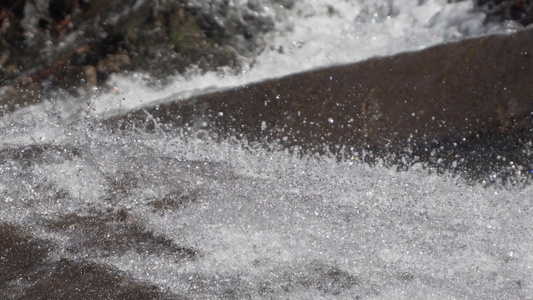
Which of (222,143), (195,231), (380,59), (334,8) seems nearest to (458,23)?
(380,59)

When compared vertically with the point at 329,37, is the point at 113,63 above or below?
below

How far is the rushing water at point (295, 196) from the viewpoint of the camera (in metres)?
1.96

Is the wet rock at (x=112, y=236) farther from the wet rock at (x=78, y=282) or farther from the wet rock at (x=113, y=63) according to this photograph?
the wet rock at (x=113, y=63)

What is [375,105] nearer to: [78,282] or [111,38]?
[111,38]

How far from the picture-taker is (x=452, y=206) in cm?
196

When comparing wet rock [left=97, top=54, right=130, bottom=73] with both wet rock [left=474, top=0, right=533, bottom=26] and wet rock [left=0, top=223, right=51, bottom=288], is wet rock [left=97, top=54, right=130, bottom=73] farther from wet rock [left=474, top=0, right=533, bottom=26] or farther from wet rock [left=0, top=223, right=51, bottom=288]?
wet rock [left=474, top=0, right=533, bottom=26]

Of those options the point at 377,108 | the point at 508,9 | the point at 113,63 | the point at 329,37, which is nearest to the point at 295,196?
the point at 377,108

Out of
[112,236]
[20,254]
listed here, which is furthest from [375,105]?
[20,254]

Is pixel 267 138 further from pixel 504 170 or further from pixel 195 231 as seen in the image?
pixel 504 170

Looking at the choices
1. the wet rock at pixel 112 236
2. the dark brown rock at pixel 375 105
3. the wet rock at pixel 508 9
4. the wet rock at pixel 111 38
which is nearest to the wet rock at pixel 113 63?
the wet rock at pixel 111 38

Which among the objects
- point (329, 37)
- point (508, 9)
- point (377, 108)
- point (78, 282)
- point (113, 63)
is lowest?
point (78, 282)

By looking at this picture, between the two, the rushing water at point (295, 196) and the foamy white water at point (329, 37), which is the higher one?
the foamy white water at point (329, 37)

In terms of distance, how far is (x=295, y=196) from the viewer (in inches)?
77.4

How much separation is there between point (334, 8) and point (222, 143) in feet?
1.96
